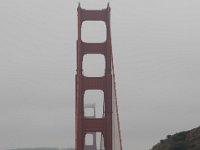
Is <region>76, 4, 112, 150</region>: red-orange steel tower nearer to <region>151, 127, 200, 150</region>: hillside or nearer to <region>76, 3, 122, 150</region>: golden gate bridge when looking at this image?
<region>76, 3, 122, 150</region>: golden gate bridge

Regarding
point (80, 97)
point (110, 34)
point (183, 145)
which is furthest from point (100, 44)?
point (183, 145)

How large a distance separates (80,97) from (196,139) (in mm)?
6926

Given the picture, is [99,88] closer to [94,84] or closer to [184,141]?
[94,84]

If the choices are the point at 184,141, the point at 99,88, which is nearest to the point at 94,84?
the point at 99,88

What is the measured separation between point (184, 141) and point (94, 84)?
6893 millimetres

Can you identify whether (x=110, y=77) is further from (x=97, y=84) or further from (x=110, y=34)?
(x=110, y=34)

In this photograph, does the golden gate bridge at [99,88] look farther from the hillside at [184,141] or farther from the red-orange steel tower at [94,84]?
the hillside at [184,141]

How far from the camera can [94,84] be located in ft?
82.4

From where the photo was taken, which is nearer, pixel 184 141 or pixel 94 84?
pixel 94 84

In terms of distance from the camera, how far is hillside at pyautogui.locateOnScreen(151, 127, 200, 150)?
90.9 feet

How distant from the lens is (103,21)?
1041 inches

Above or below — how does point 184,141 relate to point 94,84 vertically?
below

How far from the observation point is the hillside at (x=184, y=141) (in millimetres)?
27703

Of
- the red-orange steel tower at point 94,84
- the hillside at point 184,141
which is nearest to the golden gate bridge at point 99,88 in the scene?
the red-orange steel tower at point 94,84
